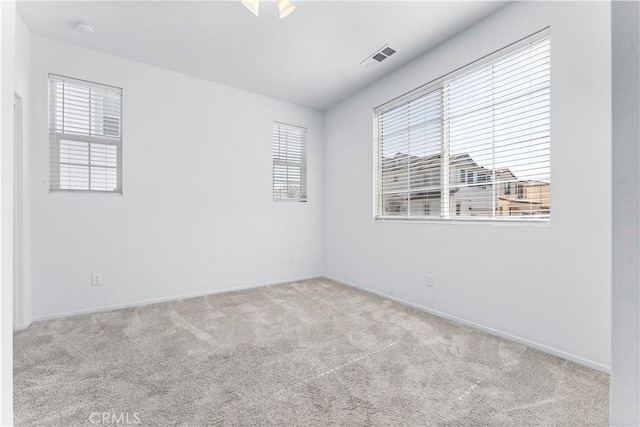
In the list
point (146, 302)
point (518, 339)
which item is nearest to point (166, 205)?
point (146, 302)

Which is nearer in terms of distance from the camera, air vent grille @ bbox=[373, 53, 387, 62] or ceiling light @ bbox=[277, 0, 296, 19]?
ceiling light @ bbox=[277, 0, 296, 19]

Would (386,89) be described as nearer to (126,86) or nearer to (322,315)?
(322,315)

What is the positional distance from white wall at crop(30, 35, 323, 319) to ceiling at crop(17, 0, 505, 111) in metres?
0.34

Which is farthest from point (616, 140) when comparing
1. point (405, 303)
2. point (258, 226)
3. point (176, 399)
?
point (258, 226)

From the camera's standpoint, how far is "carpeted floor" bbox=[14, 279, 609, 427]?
1.44 m

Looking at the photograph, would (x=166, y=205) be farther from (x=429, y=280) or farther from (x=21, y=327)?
(x=429, y=280)

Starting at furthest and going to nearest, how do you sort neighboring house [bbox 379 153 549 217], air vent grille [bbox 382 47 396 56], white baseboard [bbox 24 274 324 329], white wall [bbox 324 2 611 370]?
air vent grille [bbox 382 47 396 56], white baseboard [bbox 24 274 324 329], neighboring house [bbox 379 153 549 217], white wall [bbox 324 2 611 370]

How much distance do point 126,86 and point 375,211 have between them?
3317 mm

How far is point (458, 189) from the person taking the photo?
2.75 meters

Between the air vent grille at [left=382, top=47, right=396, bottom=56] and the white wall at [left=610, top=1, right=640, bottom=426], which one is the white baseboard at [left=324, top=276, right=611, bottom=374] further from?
the air vent grille at [left=382, top=47, right=396, bottom=56]

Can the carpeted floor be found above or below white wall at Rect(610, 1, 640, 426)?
below

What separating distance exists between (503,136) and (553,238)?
0.93 meters

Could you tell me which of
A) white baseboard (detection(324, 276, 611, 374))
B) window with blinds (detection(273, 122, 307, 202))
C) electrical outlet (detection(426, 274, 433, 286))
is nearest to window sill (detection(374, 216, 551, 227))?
electrical outlet (detection(426, 274, 433, 286))

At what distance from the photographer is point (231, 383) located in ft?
5.57
